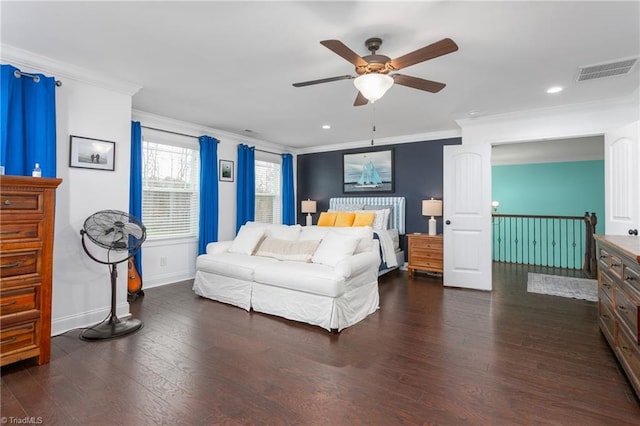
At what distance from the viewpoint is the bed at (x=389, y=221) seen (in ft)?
16.8

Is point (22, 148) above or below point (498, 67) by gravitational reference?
below

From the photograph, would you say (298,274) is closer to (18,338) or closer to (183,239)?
(18,338)

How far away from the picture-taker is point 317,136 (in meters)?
5.98

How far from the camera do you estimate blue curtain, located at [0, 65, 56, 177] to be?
8.59 feet

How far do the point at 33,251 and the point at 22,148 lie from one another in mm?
1010

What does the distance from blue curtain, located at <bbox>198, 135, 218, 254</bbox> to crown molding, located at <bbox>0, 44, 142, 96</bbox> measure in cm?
177

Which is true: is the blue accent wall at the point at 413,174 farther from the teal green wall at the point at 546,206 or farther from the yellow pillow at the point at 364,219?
the teal green wall at the point at 546,206

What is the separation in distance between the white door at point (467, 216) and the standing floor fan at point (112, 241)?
13.2 ft

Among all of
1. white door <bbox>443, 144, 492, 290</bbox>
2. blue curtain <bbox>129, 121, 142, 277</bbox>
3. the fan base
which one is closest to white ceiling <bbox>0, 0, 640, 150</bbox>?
blue curtain <bbox>129, 121, 142, 277</bbox>

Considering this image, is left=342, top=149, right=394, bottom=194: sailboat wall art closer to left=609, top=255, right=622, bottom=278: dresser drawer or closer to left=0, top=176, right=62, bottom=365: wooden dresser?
left=609, top=255, right=622, bottom=278: dresser drawer

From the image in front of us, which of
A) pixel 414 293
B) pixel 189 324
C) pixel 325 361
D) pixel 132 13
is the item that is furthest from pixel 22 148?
pixel 414 293

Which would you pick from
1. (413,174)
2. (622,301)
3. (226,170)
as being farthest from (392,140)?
(622,301)

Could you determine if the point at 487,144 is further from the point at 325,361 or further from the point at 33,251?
the point at 33,251

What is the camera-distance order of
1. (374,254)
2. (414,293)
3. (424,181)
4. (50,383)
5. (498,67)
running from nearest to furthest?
(50,383), (498,67), (374,254), (414,293), (424,181)
